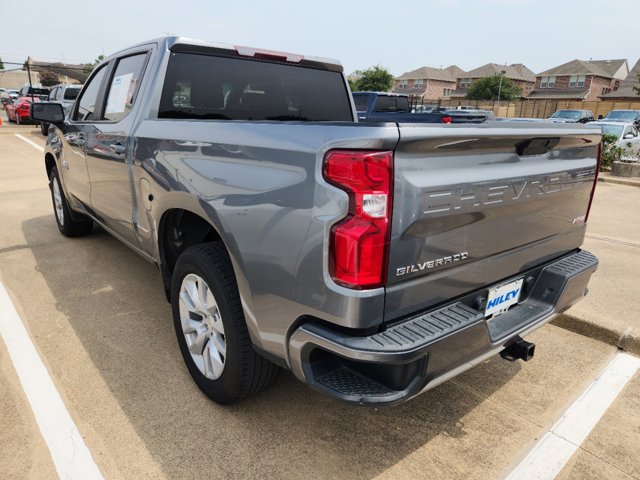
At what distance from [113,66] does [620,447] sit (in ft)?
13.9

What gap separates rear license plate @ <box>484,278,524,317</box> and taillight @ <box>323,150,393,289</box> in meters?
0.81

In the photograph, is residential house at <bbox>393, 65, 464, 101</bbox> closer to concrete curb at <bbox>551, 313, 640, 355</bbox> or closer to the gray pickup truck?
concrete curb at <bbox>551, 313, 640, 355</bbox>

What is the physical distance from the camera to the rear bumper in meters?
1.72

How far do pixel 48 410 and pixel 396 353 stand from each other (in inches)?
77.1

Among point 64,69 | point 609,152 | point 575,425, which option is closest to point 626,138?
point 609,152

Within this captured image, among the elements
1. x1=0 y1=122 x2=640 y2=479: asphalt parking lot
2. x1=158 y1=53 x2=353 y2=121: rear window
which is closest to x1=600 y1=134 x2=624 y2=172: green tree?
x1=0 y1=122 x2=640 y2=479: asphalt parking lot

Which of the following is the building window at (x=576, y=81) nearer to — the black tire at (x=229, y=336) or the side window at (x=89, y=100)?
the side window at (x=89, y=100)

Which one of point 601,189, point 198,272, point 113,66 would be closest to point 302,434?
point 198,272

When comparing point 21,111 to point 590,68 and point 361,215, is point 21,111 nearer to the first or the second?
point 361,215

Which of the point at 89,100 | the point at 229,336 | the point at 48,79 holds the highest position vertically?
the point at 48,79

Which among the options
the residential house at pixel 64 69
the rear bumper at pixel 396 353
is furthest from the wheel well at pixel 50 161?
the residential house at pixel 64 69

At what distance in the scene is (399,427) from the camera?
8.14 feet

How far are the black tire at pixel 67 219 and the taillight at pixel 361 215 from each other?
443 cm

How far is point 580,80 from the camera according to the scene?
69188mm
